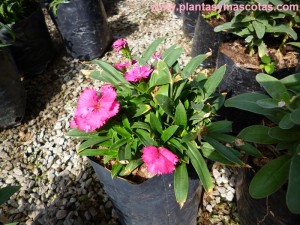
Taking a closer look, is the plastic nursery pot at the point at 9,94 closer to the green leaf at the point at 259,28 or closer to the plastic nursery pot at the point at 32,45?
the plastic nursery pot at the point at 32,45

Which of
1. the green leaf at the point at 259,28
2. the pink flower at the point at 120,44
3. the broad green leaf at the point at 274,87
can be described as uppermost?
the pink flower at the point at 120,44

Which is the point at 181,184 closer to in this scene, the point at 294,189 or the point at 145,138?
the point at 145,138

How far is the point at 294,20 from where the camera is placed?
5.79 ft

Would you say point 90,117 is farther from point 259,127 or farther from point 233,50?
point 233,50

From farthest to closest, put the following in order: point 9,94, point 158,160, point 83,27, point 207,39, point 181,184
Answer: point 83,27 < point 207,39 < point 9,94 < point 181,184 < point 158,160

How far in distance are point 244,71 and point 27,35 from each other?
1963 mm

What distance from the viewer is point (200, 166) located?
111 cm

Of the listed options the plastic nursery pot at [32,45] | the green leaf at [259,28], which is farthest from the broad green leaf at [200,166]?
the plastic nursery pot at [32,45]

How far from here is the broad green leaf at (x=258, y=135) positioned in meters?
1.05

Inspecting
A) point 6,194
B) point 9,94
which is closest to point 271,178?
point 6,194

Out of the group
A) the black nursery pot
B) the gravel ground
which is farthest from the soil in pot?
the gravel ground

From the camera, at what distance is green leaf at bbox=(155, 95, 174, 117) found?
1080 millimetres

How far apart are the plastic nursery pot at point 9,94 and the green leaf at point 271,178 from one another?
190 centimetres

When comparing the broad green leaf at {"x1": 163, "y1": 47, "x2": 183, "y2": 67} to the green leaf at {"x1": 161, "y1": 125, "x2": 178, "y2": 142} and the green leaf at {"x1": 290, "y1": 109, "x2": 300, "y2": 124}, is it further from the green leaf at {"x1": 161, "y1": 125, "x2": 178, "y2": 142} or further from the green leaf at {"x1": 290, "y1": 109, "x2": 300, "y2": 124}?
the green leaf at {"x1": 290, "y1": 109, "x2": 300, "y2": 124}
